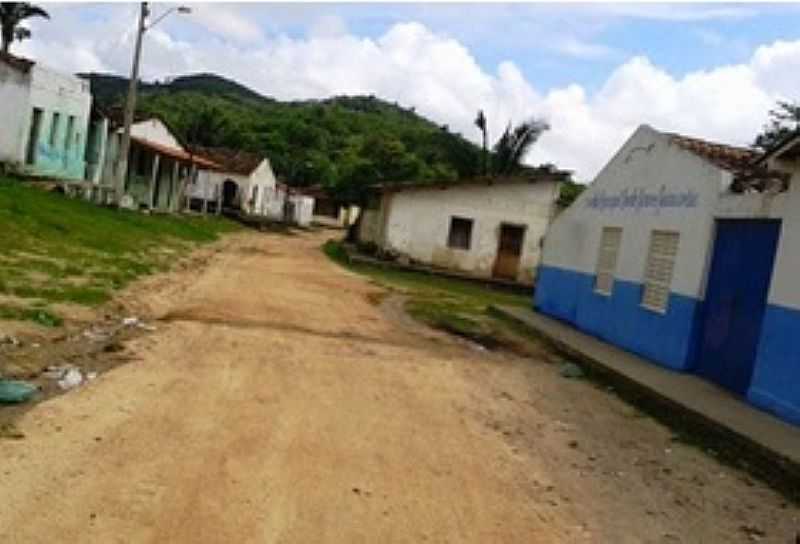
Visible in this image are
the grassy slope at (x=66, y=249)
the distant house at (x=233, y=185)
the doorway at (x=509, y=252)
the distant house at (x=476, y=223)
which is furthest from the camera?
the distant house at (x=233, y=185)

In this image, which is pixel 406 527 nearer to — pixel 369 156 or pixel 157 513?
pixel 157 513

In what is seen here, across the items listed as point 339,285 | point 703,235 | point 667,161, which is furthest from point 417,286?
point 703,235

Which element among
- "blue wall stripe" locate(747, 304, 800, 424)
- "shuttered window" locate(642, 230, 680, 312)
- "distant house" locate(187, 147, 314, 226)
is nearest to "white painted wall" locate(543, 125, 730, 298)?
"shuttered window" locate(642, 230, 680, 312)

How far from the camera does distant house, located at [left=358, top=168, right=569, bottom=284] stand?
3338 cm

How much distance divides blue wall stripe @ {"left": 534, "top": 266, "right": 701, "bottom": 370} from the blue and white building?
2 cm

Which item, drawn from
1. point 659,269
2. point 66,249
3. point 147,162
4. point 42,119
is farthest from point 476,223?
point 659,269

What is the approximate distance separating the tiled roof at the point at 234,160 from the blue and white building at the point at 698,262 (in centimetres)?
4117

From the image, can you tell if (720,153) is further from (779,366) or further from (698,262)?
(779,366)

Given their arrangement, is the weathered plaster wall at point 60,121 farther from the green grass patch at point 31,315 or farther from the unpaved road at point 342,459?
the unpaved road at point 342,459

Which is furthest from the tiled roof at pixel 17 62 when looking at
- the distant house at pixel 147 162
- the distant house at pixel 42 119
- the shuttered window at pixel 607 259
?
the shuttered window at pixel 607 259

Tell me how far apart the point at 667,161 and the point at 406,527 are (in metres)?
11.8

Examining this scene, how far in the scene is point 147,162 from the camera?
43281mm

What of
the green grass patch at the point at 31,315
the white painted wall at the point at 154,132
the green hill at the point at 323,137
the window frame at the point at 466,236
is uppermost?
the green hill at the point at 323,137

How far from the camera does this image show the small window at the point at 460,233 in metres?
33.7
